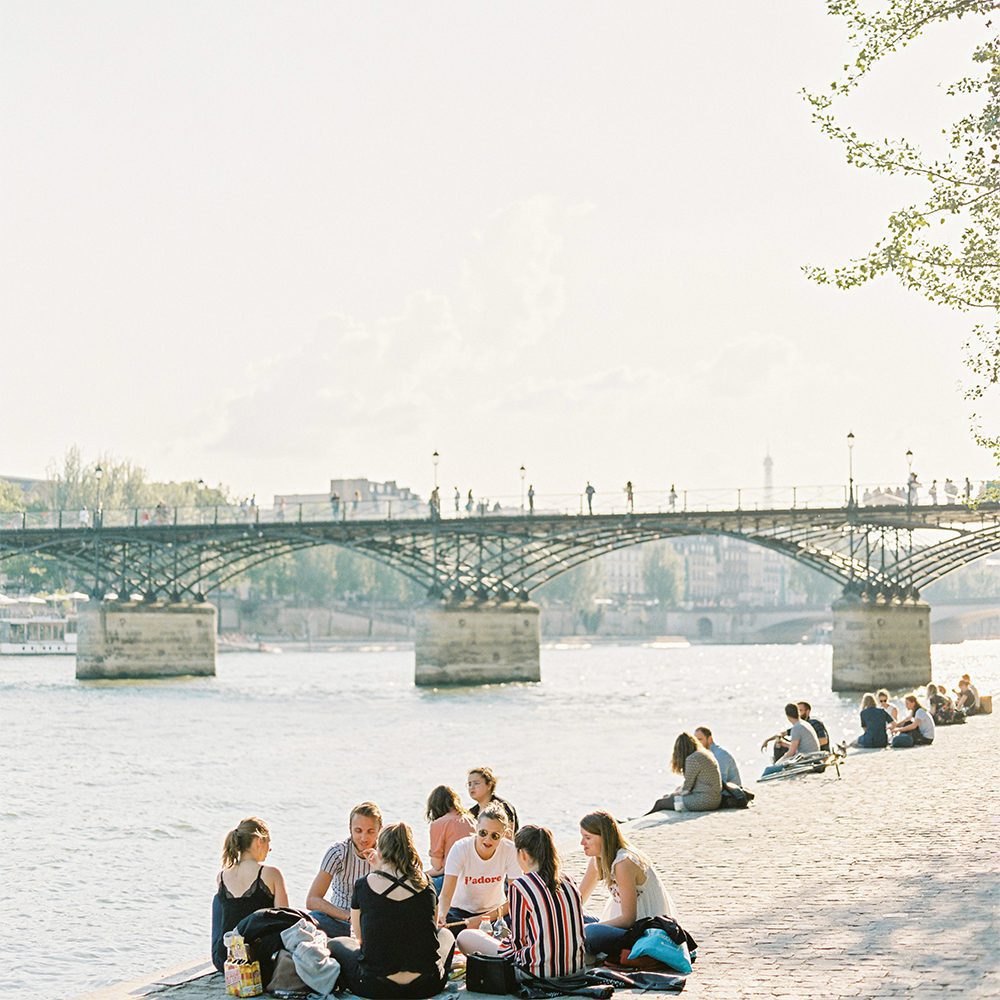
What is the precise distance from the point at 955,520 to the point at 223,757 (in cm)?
3620

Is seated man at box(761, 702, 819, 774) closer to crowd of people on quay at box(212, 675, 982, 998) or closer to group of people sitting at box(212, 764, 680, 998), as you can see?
crowd of people on quay at box(212, 675, 982, 998)

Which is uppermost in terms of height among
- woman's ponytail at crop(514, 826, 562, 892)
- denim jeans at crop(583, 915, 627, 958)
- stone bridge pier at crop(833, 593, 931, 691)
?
stone bridge pier at crop(833, 593, 931, 691)

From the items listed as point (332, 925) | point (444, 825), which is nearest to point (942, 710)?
point (444, 825)

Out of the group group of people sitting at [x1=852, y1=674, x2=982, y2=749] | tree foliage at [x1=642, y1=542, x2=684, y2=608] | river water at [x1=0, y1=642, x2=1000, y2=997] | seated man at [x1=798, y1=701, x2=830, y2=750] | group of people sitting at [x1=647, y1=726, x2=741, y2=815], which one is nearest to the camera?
river water at [x1=0, y1=642, x2=1000, y2=997]

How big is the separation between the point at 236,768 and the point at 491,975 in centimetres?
2918

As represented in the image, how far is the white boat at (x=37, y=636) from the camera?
11962 cm

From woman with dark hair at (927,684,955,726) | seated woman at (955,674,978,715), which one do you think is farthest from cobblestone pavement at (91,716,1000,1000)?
seated woman at (955,674,978,715)

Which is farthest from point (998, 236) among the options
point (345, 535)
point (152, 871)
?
point (345, 535)

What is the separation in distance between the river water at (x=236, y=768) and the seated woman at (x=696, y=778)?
1.66 m

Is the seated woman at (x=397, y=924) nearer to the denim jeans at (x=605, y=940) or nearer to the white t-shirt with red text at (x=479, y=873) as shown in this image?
the denim jeans at (x=605, y=940)

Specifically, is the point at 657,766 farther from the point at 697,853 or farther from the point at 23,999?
the point at 23,999

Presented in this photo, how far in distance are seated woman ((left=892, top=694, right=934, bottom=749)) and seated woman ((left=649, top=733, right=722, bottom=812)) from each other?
10.8 meters

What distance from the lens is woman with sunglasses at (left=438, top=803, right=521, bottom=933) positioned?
11.9 meters

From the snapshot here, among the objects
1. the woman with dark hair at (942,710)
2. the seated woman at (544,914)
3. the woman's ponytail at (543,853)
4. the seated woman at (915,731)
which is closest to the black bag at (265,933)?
the seated woman at (544,914)
